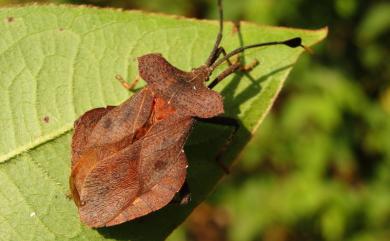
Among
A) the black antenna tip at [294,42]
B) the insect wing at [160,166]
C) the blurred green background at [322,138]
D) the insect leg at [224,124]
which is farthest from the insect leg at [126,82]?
the blurred green background at [322,138]

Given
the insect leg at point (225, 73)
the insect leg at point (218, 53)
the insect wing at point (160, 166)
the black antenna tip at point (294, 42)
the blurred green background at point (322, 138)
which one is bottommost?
the blurred green background at point (322, 138)

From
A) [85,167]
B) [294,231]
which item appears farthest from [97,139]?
[294,231]

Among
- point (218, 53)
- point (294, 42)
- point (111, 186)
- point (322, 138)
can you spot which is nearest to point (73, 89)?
point (111, 186)

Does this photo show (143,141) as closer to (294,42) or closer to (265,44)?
(265,44)

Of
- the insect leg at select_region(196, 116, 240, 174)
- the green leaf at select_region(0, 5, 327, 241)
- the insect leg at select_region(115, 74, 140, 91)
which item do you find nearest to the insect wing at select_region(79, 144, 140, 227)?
the green leaf at select_region(0, 5, 327, 241)

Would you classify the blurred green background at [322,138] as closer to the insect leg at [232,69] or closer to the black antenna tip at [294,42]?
the insect leg at [232,69]
